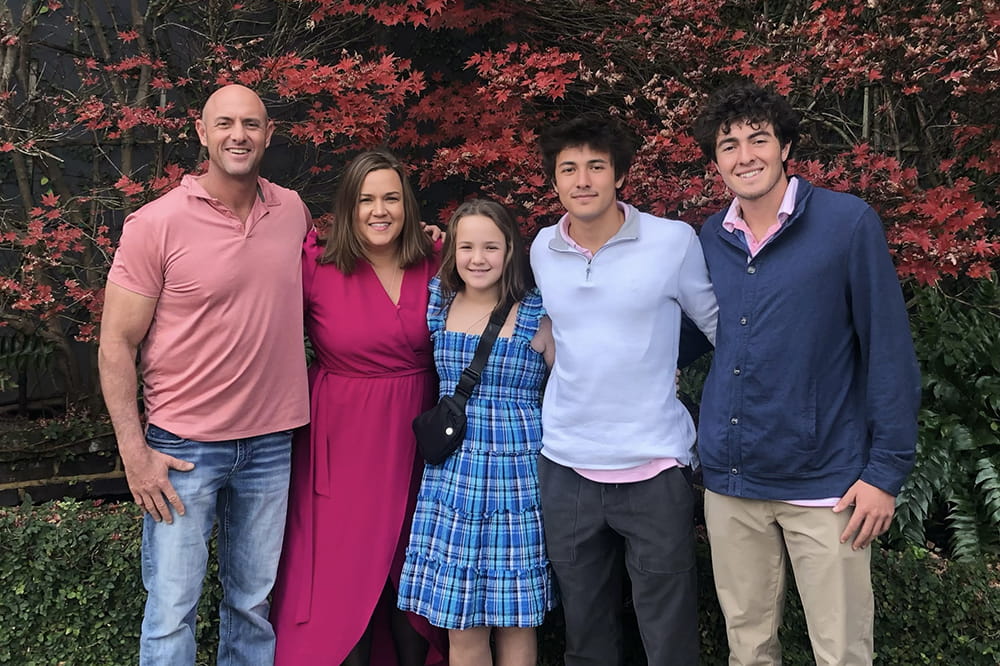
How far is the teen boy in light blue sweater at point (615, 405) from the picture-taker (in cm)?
243

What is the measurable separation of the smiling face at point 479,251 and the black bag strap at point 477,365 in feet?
0.49

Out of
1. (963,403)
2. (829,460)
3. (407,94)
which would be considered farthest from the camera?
(407,94)

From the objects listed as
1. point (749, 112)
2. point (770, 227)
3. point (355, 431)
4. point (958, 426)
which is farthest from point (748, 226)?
point (958, 426)

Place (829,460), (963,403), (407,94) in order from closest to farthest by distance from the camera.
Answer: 1. (829,460)
2. (963,403)
3. (407,94)

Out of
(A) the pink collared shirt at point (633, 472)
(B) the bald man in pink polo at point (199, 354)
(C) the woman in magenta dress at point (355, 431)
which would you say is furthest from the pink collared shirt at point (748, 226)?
(B) the bald man in pink polo at point (199, 354)

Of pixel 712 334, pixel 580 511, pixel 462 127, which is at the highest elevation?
pixel 462 127

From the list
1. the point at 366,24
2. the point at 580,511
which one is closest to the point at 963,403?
the point at 580,511

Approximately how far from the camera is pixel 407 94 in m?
4.63

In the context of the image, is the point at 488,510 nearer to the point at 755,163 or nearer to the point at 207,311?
the point at 207,311

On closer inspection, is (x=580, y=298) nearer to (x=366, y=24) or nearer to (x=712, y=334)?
(x=712, y=334)

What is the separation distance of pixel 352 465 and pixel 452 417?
0.43 meters

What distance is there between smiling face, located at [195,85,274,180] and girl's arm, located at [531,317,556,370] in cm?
106

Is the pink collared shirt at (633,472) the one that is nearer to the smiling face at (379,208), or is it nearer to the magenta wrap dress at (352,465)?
the magenta wrap dress at (352,465)

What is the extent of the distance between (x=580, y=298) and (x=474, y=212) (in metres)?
0.50
